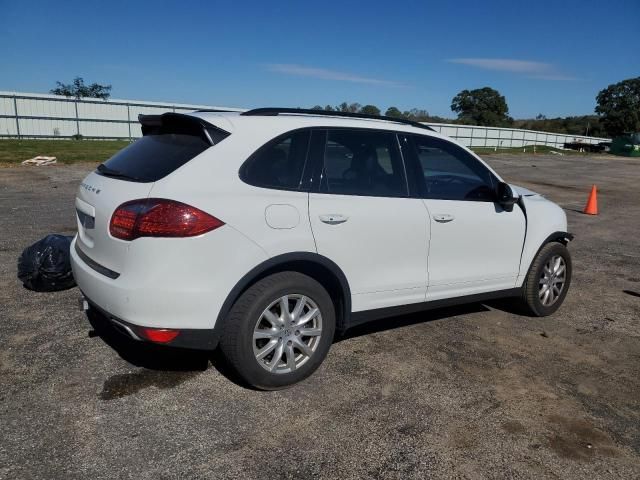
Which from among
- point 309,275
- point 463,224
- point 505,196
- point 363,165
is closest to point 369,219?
point 363,165

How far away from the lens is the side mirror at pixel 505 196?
4.34 metres

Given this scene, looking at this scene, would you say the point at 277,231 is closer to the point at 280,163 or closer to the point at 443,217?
the point at 280,163

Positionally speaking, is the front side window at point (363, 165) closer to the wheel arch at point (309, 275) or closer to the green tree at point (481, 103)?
the wheel arch at point (309, 275)

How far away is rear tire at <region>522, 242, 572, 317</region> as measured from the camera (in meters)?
4.87

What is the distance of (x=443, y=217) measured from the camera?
4008 millimetres

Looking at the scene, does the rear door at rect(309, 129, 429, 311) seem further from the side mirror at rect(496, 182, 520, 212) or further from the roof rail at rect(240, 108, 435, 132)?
the side mirror at rect(496, 182, 520, 212)

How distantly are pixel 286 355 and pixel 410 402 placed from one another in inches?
33.5

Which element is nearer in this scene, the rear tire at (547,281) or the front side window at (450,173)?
the front side window at (450,173)

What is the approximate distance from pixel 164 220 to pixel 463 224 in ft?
7.65

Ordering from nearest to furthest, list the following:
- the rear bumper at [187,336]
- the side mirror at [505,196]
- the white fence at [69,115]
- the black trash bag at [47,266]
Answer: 1. the rear bumper at [187,336]
2. the side mirror at [505,196]
3. the black trash bag at [47,266]
4. the white fence at [69,115]

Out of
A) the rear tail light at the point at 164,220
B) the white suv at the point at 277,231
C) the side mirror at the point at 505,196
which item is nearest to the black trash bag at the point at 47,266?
the white suv at the point at 277,231

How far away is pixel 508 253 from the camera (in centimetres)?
456

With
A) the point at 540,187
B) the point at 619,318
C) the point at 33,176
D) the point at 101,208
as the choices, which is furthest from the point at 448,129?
the point at 101,208

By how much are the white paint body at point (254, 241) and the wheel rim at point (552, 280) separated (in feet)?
3.43
